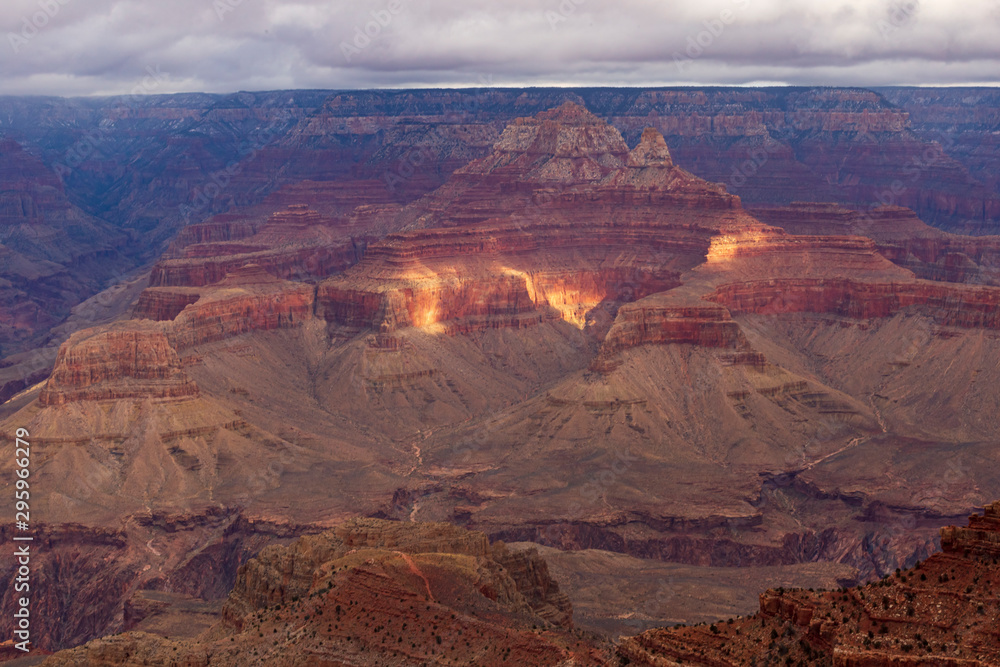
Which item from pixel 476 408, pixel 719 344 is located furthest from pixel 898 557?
pixel 476 408

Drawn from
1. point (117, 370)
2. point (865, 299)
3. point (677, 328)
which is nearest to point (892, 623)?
point (117, 370)

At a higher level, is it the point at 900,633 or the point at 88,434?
the point at 900,633

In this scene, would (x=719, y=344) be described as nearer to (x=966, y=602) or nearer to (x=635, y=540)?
(x=635, y=540)

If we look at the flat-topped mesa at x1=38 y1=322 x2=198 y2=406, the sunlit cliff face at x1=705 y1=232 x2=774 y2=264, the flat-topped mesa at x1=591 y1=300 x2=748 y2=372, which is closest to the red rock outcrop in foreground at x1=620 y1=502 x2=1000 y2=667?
the flat-topped mesa at x1=38 y1=322 x2=198 y2=406

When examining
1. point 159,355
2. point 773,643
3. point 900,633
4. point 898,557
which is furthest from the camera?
point 159,355

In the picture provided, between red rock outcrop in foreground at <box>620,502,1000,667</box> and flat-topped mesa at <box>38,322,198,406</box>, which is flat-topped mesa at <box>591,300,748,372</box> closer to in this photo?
flat-topped mesa at <box>38,322,198,406</box>

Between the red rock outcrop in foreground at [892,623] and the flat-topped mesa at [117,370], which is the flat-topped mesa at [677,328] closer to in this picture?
the flat-topped mesa at [117,370]
